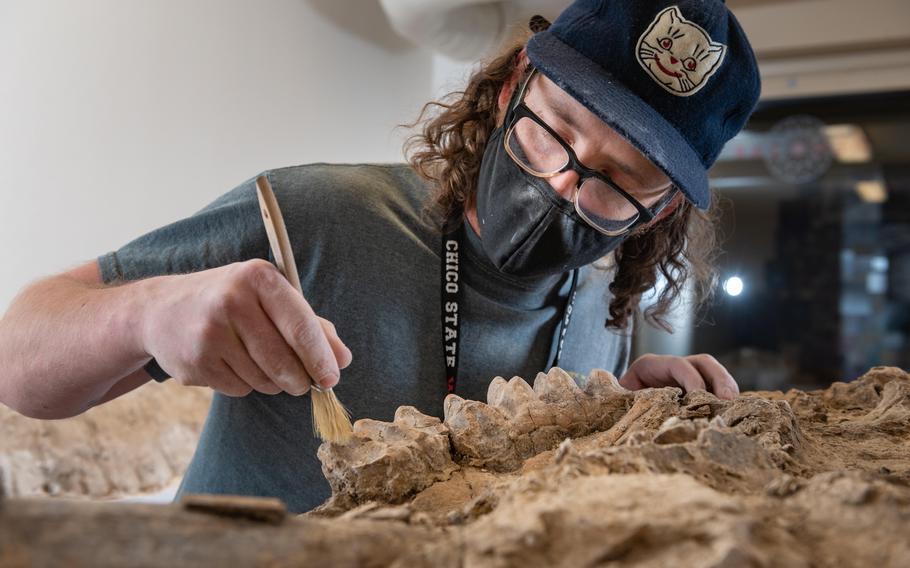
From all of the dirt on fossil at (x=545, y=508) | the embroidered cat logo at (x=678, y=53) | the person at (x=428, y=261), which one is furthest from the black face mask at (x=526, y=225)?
the dirt on fossil at (x=545, y=508)

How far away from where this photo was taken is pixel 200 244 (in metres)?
1.34

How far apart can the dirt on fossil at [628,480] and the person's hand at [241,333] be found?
11 centimetres

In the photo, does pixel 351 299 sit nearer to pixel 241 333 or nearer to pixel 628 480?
pixel 241 333

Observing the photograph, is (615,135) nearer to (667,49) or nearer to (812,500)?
(667,49)

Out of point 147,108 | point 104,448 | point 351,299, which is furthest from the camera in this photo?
point 147,108

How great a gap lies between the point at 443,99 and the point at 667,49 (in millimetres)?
663

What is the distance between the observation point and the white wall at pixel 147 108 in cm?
217

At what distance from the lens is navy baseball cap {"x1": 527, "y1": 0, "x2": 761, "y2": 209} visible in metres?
1.22

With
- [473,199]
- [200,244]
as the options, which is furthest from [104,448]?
[473,199]

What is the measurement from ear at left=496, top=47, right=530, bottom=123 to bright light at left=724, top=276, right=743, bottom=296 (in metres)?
2.01

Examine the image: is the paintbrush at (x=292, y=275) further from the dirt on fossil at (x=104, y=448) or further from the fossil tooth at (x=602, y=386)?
the dirt on fossil at (x=104, y=448)

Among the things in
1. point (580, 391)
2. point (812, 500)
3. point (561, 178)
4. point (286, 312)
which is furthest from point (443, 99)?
point (812, 500)

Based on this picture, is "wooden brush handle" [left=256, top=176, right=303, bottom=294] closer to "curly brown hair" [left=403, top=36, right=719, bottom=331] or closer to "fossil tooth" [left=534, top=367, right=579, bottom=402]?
"fossil tooth" [left=534, top=367, right=579, bottom=402]

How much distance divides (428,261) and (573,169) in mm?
370
